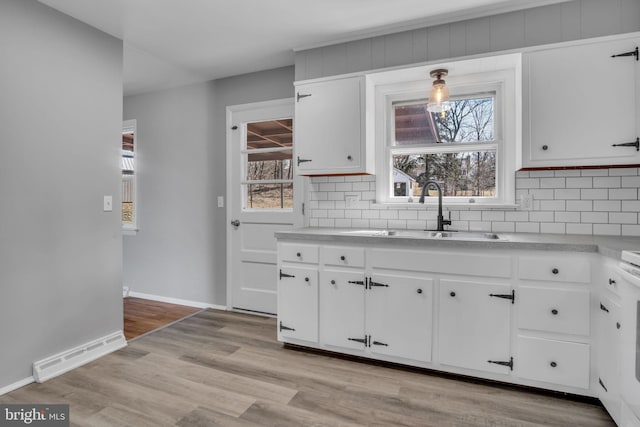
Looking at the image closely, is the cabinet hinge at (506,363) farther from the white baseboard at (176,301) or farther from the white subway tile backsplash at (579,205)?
the white baseboard at (176,301)

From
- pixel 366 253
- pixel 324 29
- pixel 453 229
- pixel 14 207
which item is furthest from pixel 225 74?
pixel 453 229

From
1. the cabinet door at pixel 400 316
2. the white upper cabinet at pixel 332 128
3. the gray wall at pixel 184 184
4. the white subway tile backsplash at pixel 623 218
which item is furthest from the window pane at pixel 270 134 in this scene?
the white subway tile backsplash at pixel 623 218

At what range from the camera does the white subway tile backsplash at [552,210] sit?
2367mm

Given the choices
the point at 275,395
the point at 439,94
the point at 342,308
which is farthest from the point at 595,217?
the point at 275,395

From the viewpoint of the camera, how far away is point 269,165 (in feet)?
11.8

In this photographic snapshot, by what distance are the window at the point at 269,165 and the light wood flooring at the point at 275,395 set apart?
148 centimetres

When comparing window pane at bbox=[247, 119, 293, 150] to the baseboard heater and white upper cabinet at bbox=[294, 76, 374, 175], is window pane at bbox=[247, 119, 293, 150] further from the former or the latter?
the baseboard heater

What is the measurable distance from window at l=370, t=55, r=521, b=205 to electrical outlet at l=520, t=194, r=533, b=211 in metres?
0.06

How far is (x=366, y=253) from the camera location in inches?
96.4

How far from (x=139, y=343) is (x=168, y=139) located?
7.29 ft

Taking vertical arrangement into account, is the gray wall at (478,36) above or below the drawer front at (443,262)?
above

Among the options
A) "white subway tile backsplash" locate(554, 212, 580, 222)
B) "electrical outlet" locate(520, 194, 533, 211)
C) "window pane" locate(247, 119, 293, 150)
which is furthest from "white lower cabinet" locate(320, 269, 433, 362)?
"window pane" locate(247, 119, 293, 150)

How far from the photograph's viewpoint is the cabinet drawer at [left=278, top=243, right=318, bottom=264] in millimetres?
2604

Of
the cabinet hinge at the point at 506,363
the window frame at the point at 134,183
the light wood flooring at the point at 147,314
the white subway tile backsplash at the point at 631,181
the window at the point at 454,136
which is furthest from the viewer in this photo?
the window frame at the point at 134,183
